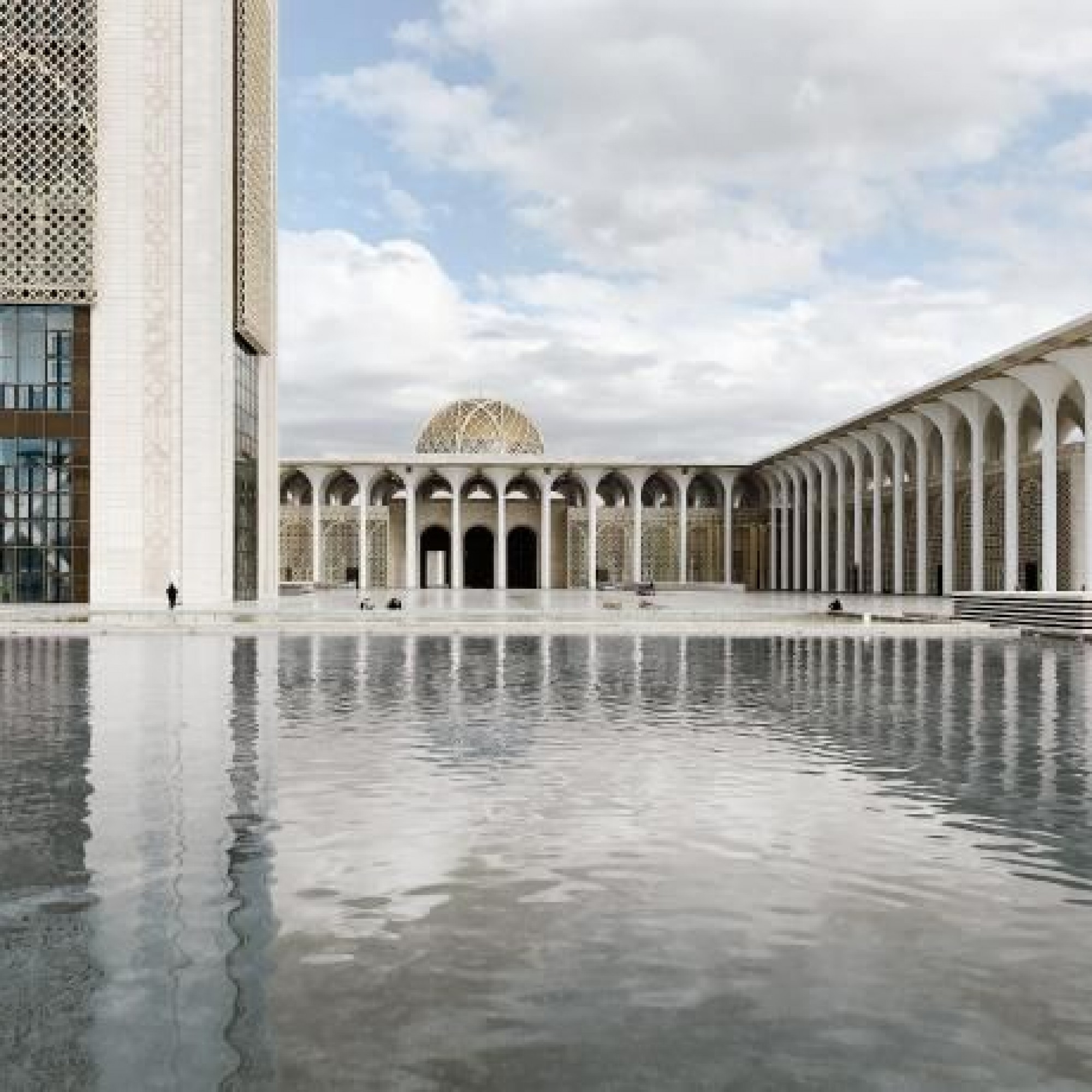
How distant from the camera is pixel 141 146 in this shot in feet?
94.1

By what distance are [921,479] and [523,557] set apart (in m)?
27.1

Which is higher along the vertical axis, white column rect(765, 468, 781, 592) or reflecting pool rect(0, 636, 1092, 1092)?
white column rect(765, 468, 781, 592)

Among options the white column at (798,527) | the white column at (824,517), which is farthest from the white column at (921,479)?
the white column at (798,527)

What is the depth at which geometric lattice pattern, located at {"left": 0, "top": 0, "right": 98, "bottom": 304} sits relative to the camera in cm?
2859

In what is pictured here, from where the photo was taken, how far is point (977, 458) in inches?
1280

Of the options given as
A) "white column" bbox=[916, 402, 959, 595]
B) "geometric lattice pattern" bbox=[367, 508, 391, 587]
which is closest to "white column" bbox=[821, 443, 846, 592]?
"white column" bbox=[916, 402, 959, 595]

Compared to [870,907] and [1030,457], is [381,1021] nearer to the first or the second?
[870,907]

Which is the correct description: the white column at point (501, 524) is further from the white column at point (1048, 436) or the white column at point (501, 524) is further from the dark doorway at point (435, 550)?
the white column at point (1048, 436)

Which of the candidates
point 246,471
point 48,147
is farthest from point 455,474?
point 48,147

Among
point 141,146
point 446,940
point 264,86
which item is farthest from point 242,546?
point 446,940

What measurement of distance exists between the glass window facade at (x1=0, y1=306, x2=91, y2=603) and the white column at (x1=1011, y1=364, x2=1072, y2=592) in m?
20.5

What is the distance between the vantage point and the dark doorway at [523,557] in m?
61.4

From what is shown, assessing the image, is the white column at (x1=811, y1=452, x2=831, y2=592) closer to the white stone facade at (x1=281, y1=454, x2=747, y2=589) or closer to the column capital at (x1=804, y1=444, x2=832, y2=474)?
the column capital at (x1=804, y1=444, x2=832, y2=474)

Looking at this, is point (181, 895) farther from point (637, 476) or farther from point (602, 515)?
point (602, 515)
